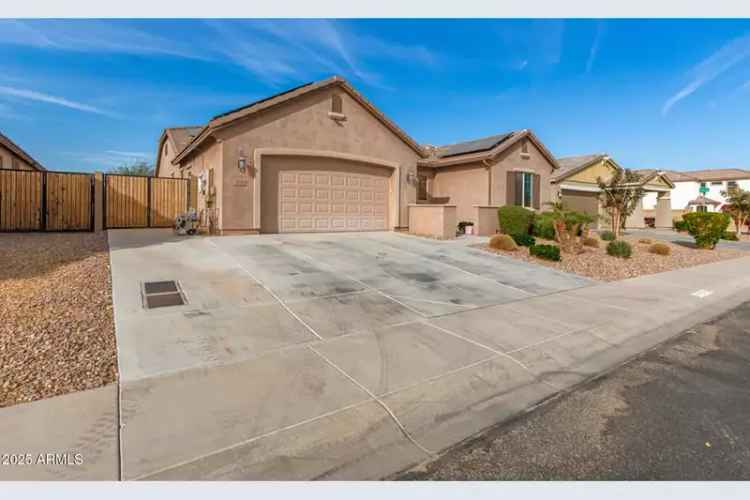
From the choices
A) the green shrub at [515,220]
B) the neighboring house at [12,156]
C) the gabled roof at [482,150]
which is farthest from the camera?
the neighboring house at [12,156]

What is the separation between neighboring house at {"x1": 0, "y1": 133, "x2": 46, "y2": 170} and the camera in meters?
19.3

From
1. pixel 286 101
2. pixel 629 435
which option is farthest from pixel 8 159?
pixel 629 435

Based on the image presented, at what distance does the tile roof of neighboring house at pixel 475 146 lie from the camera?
60.8 feet

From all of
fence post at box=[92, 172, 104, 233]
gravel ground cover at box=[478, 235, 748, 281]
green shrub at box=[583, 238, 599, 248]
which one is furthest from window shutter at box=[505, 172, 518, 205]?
fence post at box=[92, 172, 104, 233]

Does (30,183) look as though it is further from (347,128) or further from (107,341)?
(107,341)

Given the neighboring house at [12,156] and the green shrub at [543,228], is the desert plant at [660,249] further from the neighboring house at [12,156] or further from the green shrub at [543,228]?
the neighboring house at [12,156]

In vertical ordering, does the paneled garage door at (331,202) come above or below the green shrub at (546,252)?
above

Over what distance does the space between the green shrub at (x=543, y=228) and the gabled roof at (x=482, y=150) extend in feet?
12.0

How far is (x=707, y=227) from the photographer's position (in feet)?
54.3

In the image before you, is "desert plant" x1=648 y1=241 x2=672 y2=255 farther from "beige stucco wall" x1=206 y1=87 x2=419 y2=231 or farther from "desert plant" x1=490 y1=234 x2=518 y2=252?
"beige stucco wall" x1=206 y1=87 x2=419 y2=231

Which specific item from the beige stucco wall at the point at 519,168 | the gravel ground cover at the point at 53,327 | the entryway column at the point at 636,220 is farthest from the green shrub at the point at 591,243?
the entryway column at the point at 636,220

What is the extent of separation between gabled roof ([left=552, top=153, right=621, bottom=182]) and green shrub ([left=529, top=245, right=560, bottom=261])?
13.6 m

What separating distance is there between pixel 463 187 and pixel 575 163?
11265 mm

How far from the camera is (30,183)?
1382 centimetres
